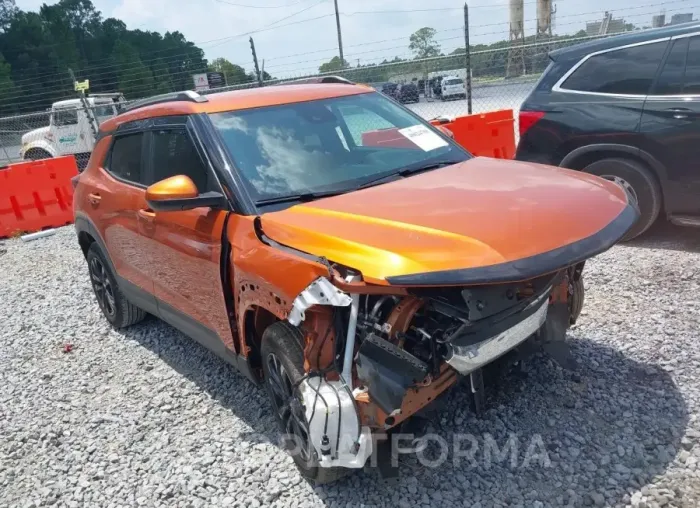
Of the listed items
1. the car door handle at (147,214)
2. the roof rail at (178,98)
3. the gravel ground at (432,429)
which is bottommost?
the gravel ground at (432,429)


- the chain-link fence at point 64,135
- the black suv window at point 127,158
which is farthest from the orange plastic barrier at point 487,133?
the chain-link fence at point 64,135

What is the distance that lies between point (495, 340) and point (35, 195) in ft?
30.0

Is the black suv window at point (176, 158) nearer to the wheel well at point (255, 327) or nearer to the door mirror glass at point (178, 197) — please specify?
the door mirror glass at point (178, 197)

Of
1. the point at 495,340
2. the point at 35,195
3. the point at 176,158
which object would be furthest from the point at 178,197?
the point at 35,195

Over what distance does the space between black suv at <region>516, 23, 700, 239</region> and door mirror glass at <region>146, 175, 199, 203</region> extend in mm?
3873

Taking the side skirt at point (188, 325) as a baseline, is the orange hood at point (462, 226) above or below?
above

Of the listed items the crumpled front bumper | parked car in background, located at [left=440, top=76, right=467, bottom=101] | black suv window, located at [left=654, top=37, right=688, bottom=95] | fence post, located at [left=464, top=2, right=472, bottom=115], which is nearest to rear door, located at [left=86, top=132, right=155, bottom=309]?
the crumpled front bumper

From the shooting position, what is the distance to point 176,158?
3.61 metres

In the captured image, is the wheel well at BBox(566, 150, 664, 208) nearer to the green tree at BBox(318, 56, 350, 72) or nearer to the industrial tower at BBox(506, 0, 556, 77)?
the industrial tower at BBox(506, 0, 556, 77)

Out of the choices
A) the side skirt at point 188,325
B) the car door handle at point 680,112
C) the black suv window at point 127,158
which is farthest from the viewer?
the car door handle at point 680,112

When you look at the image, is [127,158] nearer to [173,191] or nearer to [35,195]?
[173,191]

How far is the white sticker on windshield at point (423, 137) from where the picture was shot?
370cm

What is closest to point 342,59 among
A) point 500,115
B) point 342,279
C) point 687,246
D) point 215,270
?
point 500,115

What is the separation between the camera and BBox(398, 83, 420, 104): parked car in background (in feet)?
47.6
